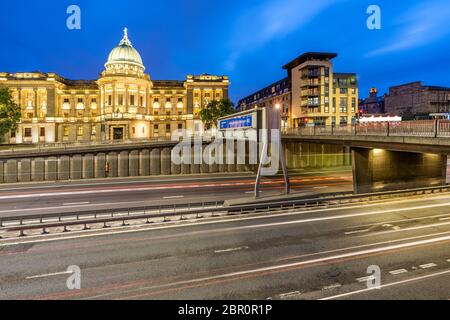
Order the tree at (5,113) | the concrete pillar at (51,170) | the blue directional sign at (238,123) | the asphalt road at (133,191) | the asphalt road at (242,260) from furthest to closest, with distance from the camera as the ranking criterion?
the tree at (5,113), the concrete pillar at (51,170), the asphalt road at (133,191), the blue directional sign at (238,123), the asphalt road at (242,260)

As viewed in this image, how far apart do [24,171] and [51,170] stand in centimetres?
328

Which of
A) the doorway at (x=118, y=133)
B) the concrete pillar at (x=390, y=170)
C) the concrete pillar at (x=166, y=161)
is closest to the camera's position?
the concrete pillar at (x=390, y=170)

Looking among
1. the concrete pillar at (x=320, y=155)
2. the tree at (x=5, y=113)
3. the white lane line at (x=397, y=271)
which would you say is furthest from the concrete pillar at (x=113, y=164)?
the white lane line at (x=397, y=271)

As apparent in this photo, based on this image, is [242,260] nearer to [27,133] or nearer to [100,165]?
[100,165]

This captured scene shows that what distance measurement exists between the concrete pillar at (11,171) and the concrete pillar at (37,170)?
2114 millimetres

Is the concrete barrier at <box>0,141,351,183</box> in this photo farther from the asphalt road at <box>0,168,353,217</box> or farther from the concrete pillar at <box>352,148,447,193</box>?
the concrete pillar at <box>352,148,447,193</box>

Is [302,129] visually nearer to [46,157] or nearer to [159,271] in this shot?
[159,271]

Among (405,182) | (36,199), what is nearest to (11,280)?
(36,199)

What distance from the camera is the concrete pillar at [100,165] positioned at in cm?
3812

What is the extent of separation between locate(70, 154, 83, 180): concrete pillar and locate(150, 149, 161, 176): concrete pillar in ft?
33.1

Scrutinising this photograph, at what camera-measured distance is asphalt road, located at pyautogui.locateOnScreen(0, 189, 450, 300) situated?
28.6ft

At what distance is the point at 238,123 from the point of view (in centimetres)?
2017

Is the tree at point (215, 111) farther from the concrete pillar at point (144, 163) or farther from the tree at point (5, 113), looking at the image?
the tree at point (5, 113)

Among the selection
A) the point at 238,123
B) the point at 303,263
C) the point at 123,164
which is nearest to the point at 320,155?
the point at 238,123
